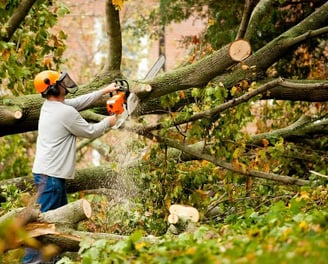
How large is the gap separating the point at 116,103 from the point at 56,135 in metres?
0.60

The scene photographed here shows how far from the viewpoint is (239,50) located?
7688 millimetres

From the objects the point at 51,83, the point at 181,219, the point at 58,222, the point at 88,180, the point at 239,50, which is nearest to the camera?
the point at 58,222

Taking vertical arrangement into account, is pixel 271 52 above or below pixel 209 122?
above

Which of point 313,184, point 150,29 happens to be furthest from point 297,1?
point 150,29

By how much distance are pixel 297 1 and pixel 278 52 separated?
6.89ft

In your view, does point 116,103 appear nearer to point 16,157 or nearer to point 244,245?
point 244,245

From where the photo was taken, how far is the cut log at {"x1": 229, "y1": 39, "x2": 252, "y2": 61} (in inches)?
301

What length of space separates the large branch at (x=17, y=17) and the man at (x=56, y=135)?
6.25ft

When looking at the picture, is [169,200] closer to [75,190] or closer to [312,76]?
[75,190]

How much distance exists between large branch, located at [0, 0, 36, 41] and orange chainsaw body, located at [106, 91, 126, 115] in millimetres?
2176

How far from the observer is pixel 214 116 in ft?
24.3

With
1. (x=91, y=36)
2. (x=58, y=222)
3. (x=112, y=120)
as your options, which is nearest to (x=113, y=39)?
(x=112, y=120)

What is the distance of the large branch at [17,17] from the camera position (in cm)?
884

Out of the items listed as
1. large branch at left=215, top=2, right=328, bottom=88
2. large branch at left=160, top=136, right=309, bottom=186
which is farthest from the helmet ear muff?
large branch at left=215, top=2, right=328, bottom=88
